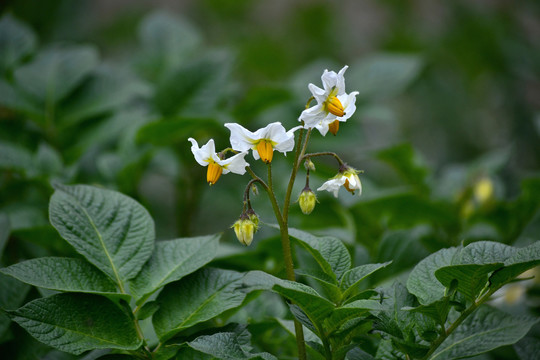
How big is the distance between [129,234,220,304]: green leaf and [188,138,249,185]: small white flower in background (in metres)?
0.13

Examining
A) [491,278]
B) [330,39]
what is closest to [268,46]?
[330,39]

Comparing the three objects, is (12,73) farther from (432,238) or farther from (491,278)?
(491,278)

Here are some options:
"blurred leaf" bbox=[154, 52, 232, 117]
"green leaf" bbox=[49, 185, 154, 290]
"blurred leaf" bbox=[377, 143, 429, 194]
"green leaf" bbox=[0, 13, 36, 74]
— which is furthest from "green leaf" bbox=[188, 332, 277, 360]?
"green leaf" bbox=[0, 13, 36, 74]

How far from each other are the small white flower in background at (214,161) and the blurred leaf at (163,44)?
105 cm

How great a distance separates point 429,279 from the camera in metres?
0.69

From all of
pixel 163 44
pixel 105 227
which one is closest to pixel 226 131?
pixel 163 44

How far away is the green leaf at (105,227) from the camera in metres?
0.75

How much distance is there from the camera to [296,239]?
2.25 feet

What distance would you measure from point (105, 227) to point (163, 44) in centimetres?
114

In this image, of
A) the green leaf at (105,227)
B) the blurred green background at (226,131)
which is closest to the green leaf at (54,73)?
the blurred green background at (226,131)

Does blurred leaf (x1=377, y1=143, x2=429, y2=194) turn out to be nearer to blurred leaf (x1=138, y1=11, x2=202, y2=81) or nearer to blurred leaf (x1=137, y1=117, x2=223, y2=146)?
blurred leaf (x1=137, y1=117, x2=223, y2=146)

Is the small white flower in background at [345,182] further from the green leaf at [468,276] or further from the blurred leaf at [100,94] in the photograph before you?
the blurred leaf at [100,94]

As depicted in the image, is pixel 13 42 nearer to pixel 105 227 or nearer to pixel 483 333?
pixel 105 227

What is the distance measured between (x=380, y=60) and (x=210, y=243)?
1239 mm
